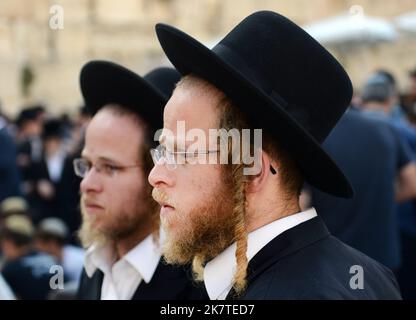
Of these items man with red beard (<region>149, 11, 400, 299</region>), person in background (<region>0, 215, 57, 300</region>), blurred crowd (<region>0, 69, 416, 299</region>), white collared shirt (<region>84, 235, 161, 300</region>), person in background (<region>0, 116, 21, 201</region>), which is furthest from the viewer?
person in background (<region>0, 116, 21, 201</region>)

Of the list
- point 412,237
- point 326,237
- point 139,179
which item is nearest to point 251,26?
point 326,237

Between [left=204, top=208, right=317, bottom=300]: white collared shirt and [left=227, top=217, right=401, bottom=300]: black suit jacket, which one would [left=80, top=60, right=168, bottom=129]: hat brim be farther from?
[left=227, top=217, right=401, bottom=300]: black suit jacket

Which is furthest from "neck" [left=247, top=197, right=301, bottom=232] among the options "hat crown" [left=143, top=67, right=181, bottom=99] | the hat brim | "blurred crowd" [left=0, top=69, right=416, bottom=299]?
"blurred crowd" [left=0, top=69, right=416, bottom=299]

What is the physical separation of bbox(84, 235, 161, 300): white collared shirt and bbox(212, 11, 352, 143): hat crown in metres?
1.06

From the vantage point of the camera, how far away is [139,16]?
42938 mm

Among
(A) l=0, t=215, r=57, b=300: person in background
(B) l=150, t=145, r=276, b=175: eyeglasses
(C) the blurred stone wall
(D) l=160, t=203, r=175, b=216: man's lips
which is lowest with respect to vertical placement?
(A) l=0, t=215, r=57, b=300: person in background

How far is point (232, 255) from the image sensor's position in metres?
2.09

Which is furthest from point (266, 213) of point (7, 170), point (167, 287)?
point (7, 170)

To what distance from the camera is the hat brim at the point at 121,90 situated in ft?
9.77

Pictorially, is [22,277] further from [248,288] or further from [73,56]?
[73,56]

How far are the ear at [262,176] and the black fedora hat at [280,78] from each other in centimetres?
6

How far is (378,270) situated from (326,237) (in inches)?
7.0

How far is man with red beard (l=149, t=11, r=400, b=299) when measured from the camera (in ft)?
6.43

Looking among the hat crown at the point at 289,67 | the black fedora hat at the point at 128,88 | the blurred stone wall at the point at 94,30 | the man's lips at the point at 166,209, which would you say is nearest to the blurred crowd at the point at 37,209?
the black fedora hat at the point at 128,88
